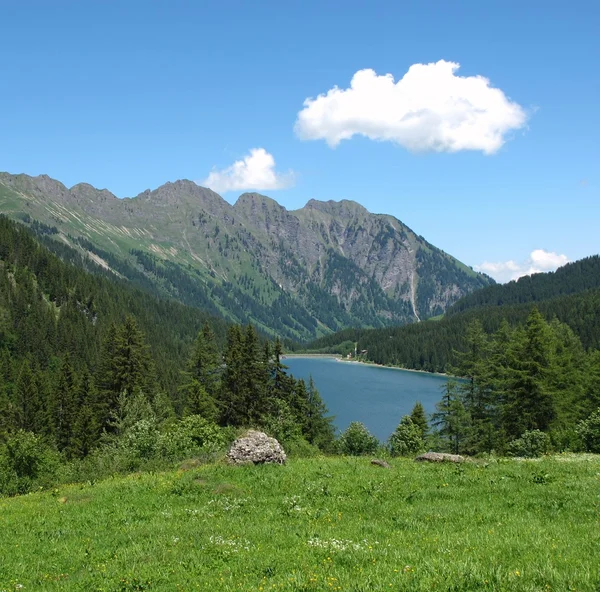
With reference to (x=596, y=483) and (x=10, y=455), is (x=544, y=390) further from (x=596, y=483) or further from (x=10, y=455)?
(x=10, y=455)

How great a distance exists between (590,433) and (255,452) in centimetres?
2925

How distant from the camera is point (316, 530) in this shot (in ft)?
51.8

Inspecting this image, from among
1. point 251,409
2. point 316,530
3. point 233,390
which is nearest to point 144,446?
point 316,530

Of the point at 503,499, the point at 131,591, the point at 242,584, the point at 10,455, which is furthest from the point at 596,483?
the point at 10,455

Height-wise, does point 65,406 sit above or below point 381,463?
below

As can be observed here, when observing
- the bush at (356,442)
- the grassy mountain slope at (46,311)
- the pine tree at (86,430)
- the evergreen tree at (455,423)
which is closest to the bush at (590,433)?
the evergreen tree at (455,423)

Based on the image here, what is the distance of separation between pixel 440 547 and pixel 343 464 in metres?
14.8

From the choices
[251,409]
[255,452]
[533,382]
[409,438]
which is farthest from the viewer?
[251,409]

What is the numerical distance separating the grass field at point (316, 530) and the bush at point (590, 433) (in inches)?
583

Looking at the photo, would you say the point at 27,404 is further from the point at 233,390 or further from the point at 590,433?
the point at 590,433

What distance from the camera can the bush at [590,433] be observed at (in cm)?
3822

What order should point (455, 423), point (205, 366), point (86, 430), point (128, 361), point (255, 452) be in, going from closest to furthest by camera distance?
point (255, 452) → point (455, 423) → point (128, 361) → point (205, 366) → point (86, 430)

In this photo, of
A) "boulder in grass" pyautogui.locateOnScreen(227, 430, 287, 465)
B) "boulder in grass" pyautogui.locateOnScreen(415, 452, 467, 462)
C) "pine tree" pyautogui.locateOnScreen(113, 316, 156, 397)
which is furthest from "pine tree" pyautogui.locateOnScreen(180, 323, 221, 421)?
"boulder in grass" pyautogui.locateOnScreen(415, 452, 467, 462)

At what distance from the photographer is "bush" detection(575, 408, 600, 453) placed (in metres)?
38.2
